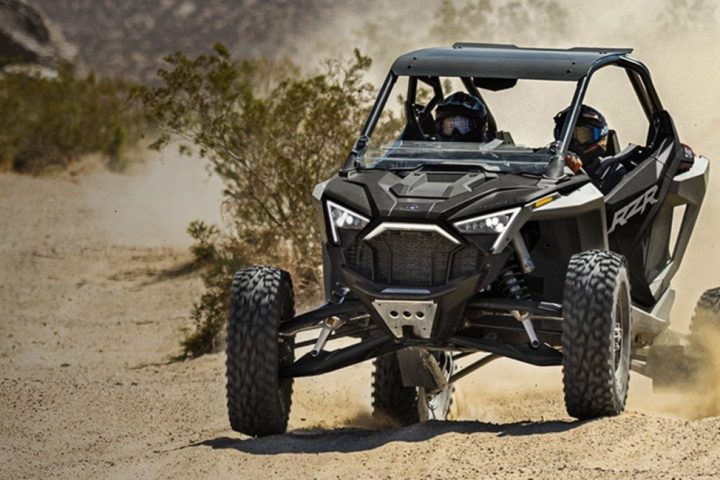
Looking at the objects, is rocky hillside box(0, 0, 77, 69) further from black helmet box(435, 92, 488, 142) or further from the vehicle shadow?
the vehicle shadow

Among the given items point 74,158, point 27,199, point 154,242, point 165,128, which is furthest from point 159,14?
point 165,128

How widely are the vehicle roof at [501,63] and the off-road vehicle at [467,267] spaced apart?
0.01 metres

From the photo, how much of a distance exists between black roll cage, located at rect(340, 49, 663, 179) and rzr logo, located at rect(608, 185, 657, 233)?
28.2 inches

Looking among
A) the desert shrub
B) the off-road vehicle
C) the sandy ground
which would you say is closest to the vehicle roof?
the off-road vehicle

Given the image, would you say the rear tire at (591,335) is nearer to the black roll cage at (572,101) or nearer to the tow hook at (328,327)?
the black roll cage at (572,101)

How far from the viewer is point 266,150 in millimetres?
16078

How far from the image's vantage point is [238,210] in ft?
51.9

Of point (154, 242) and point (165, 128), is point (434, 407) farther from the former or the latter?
point (154, 242)

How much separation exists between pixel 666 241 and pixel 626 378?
1.77 m

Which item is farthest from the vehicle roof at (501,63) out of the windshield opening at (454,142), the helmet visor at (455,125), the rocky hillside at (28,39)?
the rocky hillside at (28,39)

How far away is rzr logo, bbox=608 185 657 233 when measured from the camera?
9586 mm

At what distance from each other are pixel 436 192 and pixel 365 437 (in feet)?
4.57

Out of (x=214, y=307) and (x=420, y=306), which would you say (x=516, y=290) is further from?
(x=214, y=307)

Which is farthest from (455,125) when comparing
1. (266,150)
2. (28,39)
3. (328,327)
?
(28,39)
